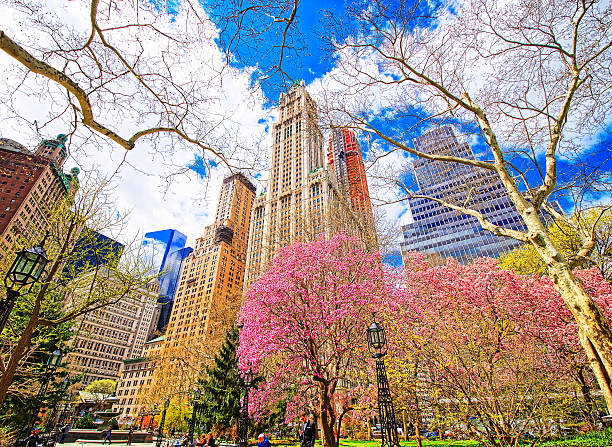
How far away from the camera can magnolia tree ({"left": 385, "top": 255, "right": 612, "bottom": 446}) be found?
6.65 metres

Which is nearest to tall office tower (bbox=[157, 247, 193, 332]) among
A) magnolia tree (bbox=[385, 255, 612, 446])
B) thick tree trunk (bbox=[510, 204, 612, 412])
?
magnolia tree (bbox=[385, 255, 612, 446])

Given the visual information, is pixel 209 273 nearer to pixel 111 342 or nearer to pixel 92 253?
pixel 111 342

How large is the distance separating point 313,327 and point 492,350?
645 cm

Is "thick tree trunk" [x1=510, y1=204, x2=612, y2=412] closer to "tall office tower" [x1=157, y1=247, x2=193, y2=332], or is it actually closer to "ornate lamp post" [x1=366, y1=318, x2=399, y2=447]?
"ornate lamp post" [x1=366, y1=318, x2=399, y2=447]

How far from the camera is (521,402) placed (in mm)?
6375

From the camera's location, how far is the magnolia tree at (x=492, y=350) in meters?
6.65

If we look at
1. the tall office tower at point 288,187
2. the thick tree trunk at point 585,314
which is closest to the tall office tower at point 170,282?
the tall office tower at point 288,187

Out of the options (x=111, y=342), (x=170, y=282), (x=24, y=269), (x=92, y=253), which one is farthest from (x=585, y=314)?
(x=170, y=282)

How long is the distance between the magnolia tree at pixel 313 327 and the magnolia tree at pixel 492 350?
68.9 inches

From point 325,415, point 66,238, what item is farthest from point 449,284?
point 66,238

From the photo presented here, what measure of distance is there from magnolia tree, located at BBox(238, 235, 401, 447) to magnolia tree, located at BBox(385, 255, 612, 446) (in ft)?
5.74

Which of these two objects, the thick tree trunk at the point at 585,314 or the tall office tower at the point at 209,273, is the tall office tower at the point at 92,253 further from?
the tall office tower at the point at 209,273

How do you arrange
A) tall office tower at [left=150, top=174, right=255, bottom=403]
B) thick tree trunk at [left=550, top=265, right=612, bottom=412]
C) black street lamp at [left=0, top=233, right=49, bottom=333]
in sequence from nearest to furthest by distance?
thick tree trunk at [left=550, top=265, right=612, bottom=412] → black street lamp at [left=0, top=233, right=49, bottom=333] → tall office tower at [left=150, top=174, right=255, bottom=403]

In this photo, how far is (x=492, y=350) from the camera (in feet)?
24.6
